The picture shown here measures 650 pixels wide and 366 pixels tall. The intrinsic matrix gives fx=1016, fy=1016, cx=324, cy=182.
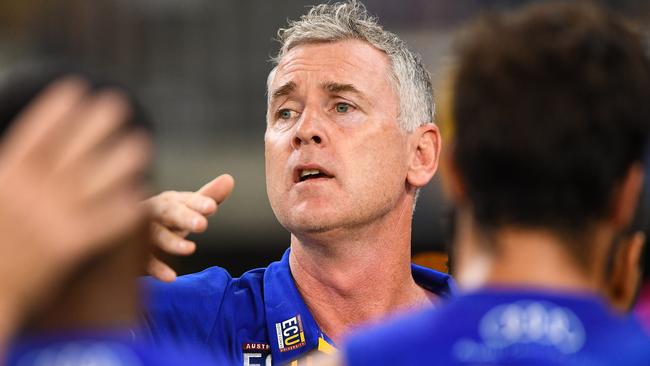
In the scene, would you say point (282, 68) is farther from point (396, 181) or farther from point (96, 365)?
point (96, 365)

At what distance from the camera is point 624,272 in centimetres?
199

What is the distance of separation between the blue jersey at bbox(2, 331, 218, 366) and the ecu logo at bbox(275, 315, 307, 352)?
2465 mm

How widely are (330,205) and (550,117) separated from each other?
2.38 metres

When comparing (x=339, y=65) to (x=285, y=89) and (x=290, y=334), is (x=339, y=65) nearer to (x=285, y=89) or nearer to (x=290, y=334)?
(x=285, y=89)

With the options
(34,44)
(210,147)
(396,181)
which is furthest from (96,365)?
(34,44)

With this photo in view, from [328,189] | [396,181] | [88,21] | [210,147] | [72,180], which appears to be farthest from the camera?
[88,21]

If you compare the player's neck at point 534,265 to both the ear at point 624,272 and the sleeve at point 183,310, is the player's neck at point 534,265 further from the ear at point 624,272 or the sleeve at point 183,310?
the sleeve at point 183,310

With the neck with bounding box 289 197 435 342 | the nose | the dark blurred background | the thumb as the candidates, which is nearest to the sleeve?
the neck with bounding box 289 197 435 342

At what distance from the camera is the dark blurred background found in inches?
364

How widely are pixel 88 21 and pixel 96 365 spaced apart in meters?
8.93

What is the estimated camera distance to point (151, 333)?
12.3 ft

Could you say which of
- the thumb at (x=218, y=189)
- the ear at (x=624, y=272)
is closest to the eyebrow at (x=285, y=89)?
the thumb at (x=218, y=189)

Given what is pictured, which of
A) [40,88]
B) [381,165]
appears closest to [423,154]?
[381,165]

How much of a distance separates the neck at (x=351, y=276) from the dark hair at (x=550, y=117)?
2375mm
